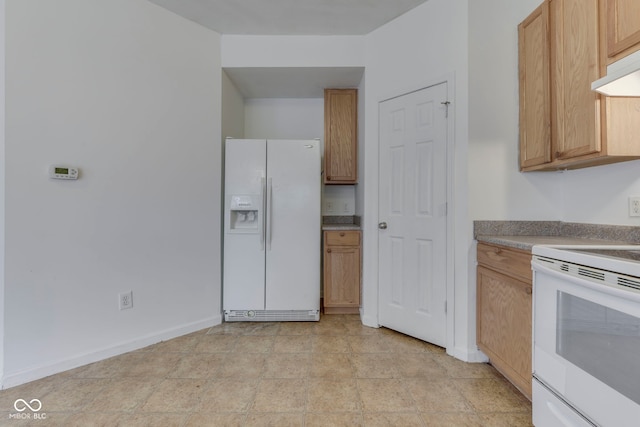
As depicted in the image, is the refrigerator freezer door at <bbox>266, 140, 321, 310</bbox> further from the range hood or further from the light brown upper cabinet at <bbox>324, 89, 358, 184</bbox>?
the range hood

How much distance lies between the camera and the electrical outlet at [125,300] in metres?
2.05

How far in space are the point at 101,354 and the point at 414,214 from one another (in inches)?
98.2

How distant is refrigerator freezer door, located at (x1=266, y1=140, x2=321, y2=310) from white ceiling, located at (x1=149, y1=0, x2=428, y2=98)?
786 mm

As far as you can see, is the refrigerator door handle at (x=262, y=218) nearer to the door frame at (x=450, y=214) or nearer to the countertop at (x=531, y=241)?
the door frame at (x=450, y=214)

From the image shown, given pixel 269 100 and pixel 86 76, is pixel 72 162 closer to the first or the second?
pixel 86 76

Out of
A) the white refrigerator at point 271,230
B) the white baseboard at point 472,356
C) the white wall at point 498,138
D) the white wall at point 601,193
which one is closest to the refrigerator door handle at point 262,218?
the white refrigerator at point 271,230

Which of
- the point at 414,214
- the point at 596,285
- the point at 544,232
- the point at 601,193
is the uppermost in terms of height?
the point at 601,193

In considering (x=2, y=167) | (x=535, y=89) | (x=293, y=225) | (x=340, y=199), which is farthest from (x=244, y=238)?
(x=535, y=89)

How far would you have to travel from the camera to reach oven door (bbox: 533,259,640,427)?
0.90m

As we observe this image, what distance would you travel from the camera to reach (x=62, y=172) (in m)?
1.81

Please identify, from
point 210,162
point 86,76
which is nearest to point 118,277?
point 210,162

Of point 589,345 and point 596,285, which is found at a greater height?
point 596,285

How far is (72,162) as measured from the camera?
1.87 m

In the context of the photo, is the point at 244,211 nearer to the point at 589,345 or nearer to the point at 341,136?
the point at 341,136
